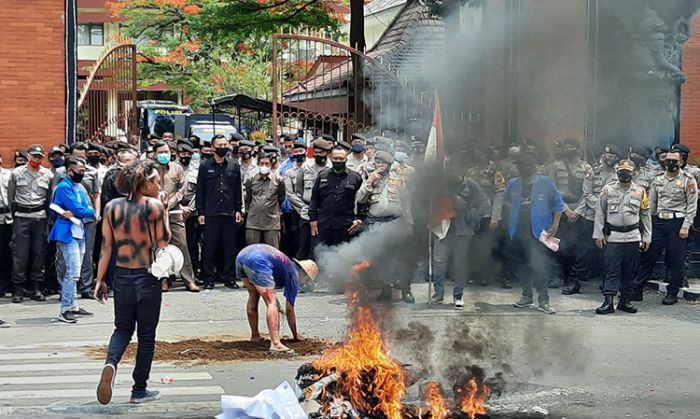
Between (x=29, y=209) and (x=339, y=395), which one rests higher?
(x=29, y=209)

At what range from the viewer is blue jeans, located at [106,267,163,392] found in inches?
283

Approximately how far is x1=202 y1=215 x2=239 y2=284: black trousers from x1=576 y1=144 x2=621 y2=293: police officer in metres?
4.43

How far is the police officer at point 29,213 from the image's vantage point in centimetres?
1184

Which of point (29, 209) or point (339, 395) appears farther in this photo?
point (29, 209)

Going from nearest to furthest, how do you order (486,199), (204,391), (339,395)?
(339,395) < (204,391) < (486,199)

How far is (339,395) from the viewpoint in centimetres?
644

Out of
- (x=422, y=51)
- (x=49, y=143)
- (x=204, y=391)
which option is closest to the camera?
(x=204, y=391)

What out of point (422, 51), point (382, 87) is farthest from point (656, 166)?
point (422, 51)

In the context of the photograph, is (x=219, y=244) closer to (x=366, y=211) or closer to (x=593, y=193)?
(x=366, y=211)

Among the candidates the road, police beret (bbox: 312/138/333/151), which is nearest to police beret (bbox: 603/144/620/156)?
the road

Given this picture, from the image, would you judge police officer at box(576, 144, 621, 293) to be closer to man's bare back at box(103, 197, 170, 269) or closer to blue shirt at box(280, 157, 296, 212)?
blue shirt at box(280, 157, 296, 212)

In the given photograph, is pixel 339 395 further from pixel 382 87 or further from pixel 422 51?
pixel 382 87

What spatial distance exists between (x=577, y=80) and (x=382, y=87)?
11.5ft

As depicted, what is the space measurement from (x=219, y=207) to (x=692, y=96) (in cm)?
740
